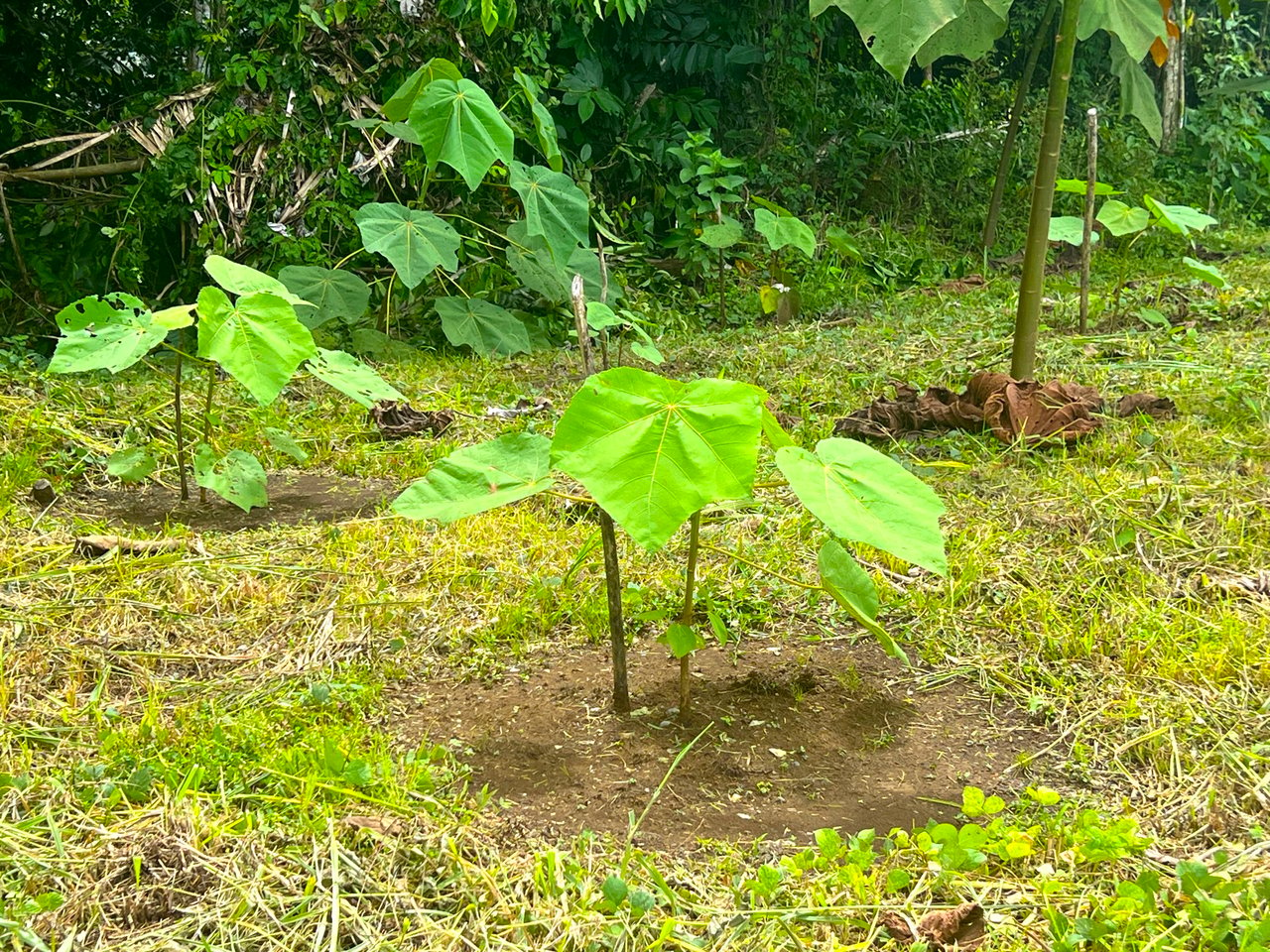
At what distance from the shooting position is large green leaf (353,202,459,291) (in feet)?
11.9

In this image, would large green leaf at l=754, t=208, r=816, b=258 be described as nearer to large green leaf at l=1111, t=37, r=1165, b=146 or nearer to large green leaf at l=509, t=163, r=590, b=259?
large green leaf at l=509, t=163, r=590, b=259

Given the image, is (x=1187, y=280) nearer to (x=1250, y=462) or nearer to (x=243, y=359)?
(x=1250, y=462)

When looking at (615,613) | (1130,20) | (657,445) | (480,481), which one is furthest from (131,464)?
(1130,20)

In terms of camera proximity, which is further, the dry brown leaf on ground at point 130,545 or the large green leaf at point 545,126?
the large green leaf at point 545,126

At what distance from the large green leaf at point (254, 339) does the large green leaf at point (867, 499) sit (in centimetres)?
117

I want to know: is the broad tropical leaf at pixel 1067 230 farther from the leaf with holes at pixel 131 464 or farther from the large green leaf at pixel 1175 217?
the leaf with holes at pixel 131 464

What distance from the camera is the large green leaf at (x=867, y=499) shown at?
4.56ft

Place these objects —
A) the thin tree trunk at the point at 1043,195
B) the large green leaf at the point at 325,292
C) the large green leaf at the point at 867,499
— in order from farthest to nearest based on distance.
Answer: the large green leaf at the point at 325,292 < the thin tree trunk at the point at 1043,195 < the large green leaf at the point at 867,499

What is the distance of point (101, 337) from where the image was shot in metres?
2.33

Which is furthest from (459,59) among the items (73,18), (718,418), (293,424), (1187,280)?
(718,418)

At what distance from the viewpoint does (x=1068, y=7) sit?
262 centimetres

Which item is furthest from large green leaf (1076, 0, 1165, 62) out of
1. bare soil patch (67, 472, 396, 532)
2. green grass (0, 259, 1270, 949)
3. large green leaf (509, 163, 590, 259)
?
bare soil patch (67, 472, 396, 532)

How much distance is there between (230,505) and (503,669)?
1.11 metres

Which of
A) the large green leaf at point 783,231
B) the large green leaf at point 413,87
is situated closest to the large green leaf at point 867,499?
the large green leaf at point 413,87
